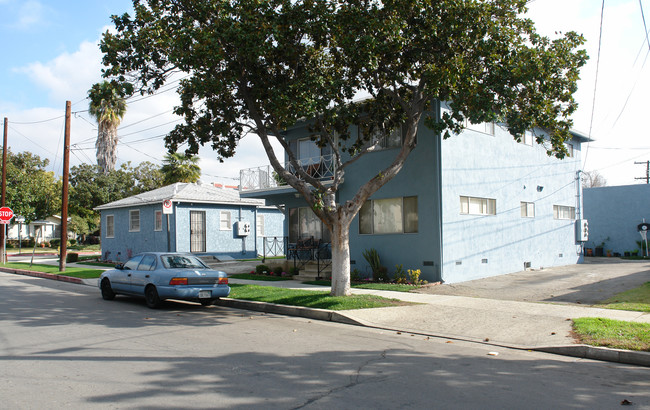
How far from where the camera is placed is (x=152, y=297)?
12352 mm

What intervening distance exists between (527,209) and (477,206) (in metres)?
4.10

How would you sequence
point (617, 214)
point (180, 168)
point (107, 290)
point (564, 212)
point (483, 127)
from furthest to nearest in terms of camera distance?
point (180, 168), point (617, 214), point (564, 212), point (483, 127), point (107, 290)

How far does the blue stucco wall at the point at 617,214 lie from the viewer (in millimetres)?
29219

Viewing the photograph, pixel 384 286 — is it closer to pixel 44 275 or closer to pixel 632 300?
pixel 632 300

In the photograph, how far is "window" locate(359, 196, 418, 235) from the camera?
53.5 feet

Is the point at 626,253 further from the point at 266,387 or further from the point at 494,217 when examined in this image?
the point at 266,387

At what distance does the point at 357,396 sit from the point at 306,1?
9.57 metres

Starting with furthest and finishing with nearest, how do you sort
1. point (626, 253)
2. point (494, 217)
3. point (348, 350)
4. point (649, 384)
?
point (626, 253) < point (494, 217) < point (348, 350) < point (649, 384)

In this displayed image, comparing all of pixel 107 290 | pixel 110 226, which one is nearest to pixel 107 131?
pixel 110 226

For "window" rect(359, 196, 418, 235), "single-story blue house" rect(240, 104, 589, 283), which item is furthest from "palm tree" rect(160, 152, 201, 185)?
"window" rect(359, 196, 418, 235)

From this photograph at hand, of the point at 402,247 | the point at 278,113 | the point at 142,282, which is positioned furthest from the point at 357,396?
the point at 402,247

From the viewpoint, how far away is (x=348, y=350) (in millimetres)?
7742

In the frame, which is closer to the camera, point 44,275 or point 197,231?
point 44,275

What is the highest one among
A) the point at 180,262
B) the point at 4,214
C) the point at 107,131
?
the point at 107,131
